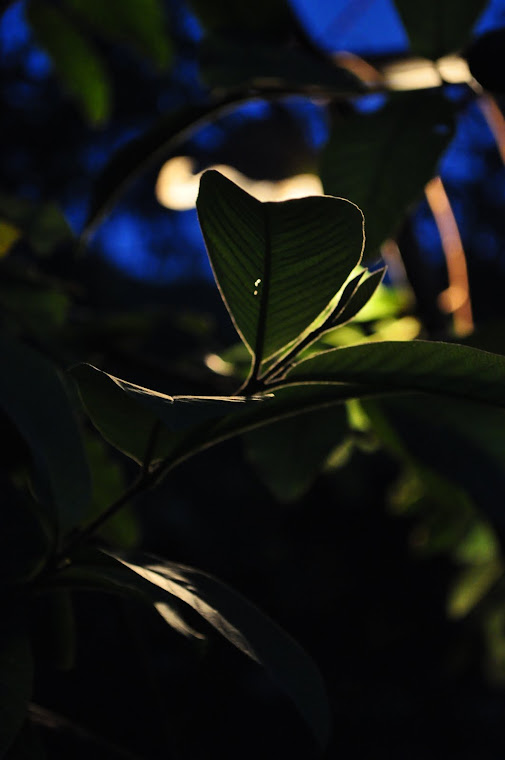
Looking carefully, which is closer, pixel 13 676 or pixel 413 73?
pixel 13 676

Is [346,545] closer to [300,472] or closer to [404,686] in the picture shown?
[404,686]

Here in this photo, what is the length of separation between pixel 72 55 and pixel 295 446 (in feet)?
1.99

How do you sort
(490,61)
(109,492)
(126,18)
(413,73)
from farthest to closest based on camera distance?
(126,18)
(413,73)
(109,492)
(490,61)

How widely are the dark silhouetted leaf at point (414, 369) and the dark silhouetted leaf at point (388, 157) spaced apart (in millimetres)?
217

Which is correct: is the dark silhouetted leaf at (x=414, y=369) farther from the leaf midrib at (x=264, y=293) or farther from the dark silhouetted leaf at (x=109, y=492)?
the dark silhouetted leaf at (x=109, y=492)

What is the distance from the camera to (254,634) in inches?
11.9

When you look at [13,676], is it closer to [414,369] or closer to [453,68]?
[414,369]

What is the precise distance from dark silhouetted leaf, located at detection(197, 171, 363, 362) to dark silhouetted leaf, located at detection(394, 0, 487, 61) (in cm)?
31

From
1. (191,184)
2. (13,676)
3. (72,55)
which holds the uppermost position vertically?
(72,55)

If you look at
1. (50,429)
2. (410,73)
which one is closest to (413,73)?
(410,73)

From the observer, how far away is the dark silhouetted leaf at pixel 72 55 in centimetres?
86

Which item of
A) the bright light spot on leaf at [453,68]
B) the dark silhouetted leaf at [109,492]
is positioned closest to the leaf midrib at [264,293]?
the dark silhouetted leaf at [109,492]

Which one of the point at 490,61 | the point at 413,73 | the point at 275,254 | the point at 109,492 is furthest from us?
the point at 413,73

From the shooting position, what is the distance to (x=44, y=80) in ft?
22.4
